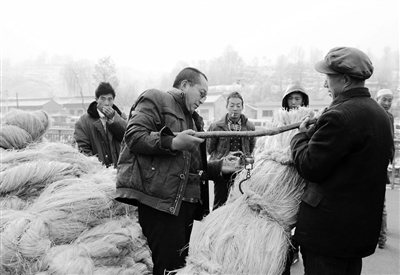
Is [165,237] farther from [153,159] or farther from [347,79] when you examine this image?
[347,79]

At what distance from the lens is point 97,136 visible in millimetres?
3818

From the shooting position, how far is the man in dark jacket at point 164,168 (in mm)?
2041

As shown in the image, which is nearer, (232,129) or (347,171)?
(347,171)

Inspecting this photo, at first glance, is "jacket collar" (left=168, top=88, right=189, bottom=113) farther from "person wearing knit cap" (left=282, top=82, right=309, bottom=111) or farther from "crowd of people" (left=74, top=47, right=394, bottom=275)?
"person wearing knit cap" (left=282, top=82, right=309, bottom=111)

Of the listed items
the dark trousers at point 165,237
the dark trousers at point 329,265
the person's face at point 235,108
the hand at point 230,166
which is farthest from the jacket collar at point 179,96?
the person's face at point 235,108

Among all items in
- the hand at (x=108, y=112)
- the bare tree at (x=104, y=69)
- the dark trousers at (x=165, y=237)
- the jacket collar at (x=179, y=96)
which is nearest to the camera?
the dark trousers at (x=165, y=237)

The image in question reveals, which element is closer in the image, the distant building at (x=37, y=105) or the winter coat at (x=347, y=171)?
the winter coat at (x=347, y=171)

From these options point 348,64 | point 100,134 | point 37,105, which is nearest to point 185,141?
point 348,64

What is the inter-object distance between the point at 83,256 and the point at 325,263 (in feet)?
4.49

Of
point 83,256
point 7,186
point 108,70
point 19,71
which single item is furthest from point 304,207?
point 19,71

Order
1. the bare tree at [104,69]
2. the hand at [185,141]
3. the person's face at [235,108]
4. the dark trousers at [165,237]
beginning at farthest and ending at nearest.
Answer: the bare tree at [104,69], the person's face at [235,108], the dark trousers at [165,237], the hand at [185,141]

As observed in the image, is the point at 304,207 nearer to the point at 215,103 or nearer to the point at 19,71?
the point at 215,103

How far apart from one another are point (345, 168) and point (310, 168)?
0.18 metres

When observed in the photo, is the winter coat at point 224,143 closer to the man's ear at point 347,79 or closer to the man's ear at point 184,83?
the man's ear at point 184,83
